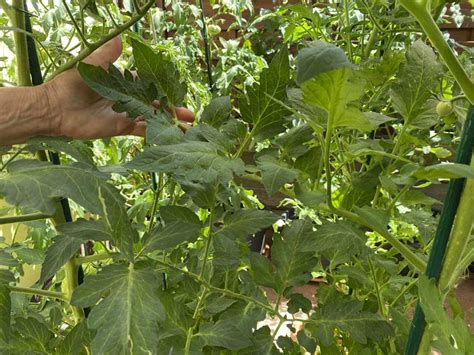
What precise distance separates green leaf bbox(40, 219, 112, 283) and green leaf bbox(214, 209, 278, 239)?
0.12 metres

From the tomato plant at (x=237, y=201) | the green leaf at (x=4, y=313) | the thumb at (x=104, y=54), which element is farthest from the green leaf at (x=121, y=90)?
the green leaf at (x=4, y=313)

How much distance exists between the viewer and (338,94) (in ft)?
1.04

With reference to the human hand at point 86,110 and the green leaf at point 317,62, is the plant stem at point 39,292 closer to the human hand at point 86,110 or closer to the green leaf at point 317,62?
the human hand at point 86,110

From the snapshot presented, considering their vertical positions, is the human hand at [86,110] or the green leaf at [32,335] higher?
the human hand at [86,110]

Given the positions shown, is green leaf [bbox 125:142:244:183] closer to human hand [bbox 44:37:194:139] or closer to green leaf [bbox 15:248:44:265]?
human hand [bbox 44:37:194:139]

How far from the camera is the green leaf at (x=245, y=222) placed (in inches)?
18.4

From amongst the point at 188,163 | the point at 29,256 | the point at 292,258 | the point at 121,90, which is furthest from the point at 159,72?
the point at 29,256

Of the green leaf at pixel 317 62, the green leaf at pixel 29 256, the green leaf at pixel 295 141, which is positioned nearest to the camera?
the green leaf at pixel 317 62

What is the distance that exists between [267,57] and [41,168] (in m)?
1.20

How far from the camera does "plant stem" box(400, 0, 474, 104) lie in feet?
0.90

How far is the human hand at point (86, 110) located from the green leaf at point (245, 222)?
0.17 m

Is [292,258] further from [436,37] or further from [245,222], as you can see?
[436,37]

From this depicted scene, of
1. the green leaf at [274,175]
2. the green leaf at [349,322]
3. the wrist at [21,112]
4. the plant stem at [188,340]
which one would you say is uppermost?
the wrist at [21,112]

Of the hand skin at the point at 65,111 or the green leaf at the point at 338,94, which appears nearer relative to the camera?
the green leaf at the point at 338,94
